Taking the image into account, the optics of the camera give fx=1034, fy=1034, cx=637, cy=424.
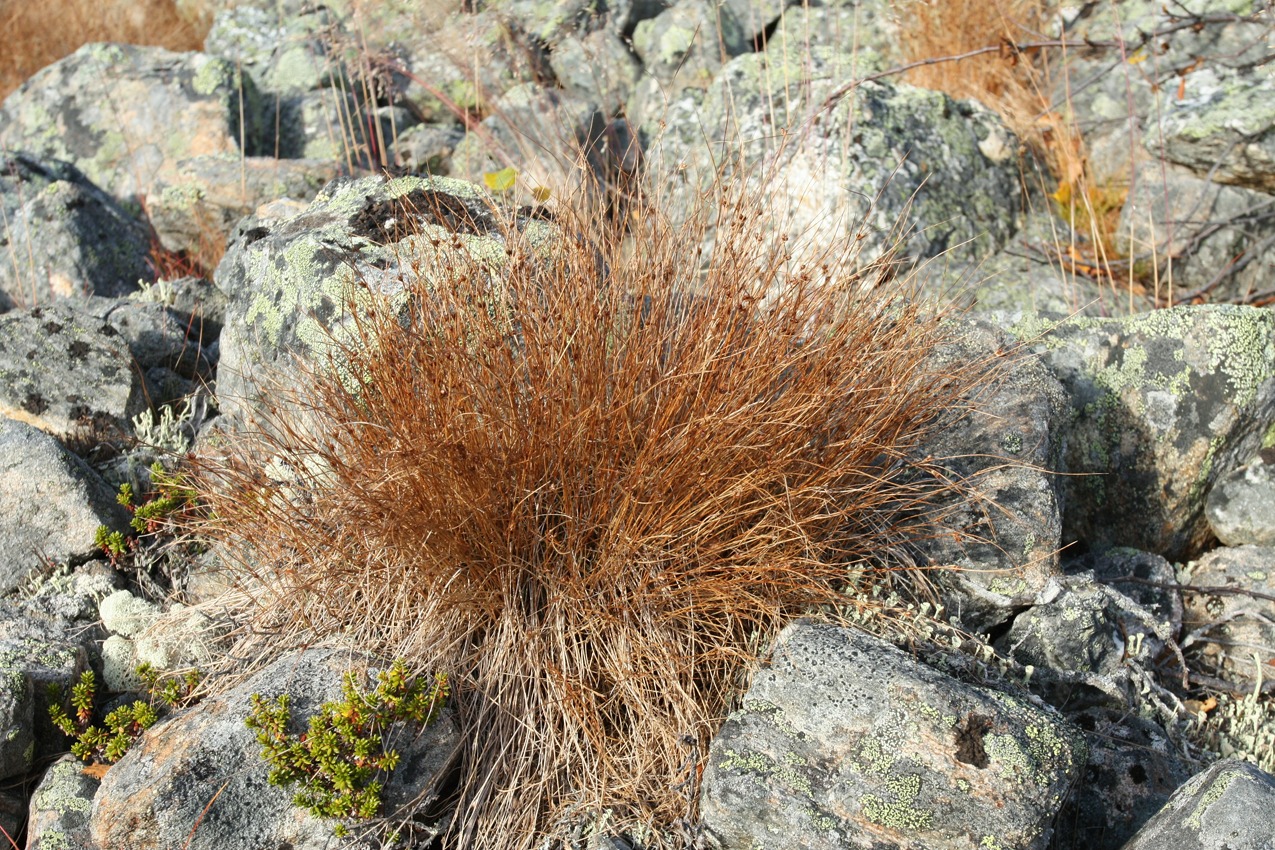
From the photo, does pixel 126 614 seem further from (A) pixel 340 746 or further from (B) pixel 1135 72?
(B) pixel 1135 72

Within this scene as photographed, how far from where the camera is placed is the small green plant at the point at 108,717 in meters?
2.56

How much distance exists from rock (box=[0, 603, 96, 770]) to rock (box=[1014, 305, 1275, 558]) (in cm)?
304

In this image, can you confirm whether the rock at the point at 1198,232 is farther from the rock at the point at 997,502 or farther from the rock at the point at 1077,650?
the rock at the point at 1077,650

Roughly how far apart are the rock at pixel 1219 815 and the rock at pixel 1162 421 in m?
1.44

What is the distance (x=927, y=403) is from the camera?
2912 mm

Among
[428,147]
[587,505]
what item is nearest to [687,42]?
[428,147]

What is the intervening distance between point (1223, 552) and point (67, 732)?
3.57m

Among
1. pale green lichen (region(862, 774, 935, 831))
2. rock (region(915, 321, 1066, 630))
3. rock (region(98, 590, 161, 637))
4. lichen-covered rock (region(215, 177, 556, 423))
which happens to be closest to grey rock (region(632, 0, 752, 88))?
lichen-covered rock (region(215, 177, 556, 423))

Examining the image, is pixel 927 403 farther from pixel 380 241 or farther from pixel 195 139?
pixel 195 139

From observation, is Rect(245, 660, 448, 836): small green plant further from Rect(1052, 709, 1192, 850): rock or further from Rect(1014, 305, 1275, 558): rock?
Rect(1014, 305, 1275, 558): rock

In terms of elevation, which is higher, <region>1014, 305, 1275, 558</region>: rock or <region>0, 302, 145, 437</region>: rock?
<region>0, 302, 145, 437</region>: rock

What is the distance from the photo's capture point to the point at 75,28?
819cm

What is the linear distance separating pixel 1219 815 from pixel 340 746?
5.90 ft

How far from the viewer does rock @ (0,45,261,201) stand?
18.9ft
